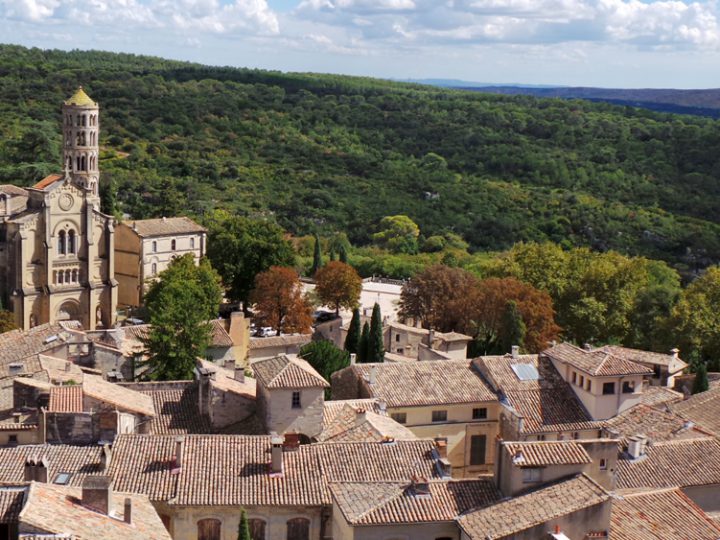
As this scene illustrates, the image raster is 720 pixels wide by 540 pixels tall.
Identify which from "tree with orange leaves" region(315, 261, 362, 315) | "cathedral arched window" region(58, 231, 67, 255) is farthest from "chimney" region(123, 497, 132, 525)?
"tree with orange leaves" region(315, 261, 362, 315)

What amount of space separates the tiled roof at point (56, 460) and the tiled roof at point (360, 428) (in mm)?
7280

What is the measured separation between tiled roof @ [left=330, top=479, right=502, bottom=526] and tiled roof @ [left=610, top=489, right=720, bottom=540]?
3.32 metres

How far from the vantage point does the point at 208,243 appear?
248ft

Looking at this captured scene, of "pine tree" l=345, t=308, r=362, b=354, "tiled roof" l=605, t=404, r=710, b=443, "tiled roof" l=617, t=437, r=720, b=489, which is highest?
"tiled roof" l=617, t=437, r=720, b=489

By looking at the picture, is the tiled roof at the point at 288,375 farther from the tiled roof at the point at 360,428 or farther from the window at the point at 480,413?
the window at the point at 480,413

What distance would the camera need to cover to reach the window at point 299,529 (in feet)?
90.6

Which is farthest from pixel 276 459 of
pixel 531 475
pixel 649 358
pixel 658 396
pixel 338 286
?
pixel 338 286

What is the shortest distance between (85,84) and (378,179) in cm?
4810

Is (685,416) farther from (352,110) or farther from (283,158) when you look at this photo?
(352,110)

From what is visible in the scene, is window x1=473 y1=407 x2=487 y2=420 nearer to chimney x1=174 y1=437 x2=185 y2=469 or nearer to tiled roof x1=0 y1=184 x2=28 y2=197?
chimney x1=174 y1=437 x2=185 y2=469

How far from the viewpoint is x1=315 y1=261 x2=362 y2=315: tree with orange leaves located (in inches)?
2694

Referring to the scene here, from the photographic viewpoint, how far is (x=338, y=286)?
68.4m

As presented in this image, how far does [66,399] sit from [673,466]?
1934 cm

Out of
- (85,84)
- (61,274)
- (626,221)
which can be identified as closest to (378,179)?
(626,221)
